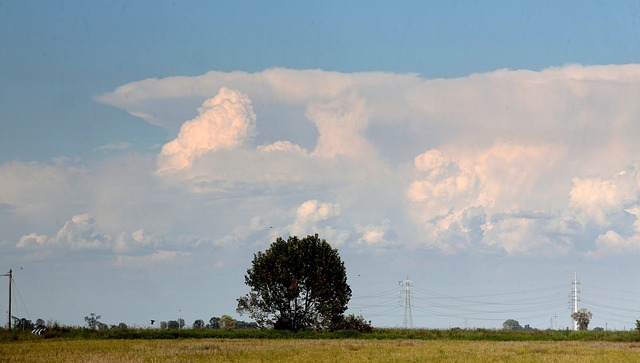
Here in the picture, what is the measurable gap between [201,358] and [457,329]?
2326 inches

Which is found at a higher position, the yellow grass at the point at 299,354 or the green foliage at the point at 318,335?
the green foliage at the point at 318,335

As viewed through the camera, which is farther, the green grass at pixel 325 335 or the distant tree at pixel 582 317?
the distant tree at pixel 582 317

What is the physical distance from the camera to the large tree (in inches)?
4328

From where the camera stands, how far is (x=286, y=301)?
110500 mm

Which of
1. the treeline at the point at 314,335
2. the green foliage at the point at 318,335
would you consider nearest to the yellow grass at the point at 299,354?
the green foliage at the point at 318,335

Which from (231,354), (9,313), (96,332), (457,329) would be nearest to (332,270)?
(457,329)

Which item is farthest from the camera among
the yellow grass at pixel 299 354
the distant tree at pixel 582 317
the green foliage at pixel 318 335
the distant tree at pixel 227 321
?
the distant tree at pixel 582 317

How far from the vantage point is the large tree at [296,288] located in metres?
110

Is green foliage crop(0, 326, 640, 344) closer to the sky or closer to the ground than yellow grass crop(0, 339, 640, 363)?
closer to the sky

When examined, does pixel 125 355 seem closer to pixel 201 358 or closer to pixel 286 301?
pixel 201 358

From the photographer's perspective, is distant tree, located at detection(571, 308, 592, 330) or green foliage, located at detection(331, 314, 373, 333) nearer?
green foliage, located at detection(331, 314, 373, 333)

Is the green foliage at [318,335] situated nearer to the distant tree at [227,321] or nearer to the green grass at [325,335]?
the green grass at [325,335]

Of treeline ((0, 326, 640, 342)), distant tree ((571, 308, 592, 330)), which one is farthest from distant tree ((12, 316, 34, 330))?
distant tree ((571, 308, 592, 330))

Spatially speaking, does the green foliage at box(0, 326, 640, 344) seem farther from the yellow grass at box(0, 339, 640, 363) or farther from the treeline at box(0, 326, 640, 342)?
the yellow grass at box(0, 339, 640, 363)
